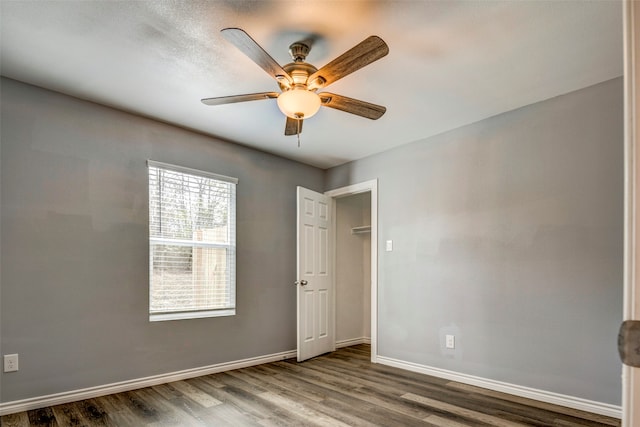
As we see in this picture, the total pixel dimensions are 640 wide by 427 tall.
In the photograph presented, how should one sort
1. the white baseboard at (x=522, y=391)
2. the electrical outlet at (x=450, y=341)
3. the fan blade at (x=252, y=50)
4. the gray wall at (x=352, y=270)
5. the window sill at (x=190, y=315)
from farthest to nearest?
the gray wall at (x=352, y=270) < the electrical outlet at (x=450, y=341) < the window sill at (x=190, y=315) < the white baseboard at (x=522, y=391) < the fan blade at (x=252, y=50)

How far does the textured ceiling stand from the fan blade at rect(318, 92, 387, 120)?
0.28 metres

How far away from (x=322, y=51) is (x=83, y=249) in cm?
247

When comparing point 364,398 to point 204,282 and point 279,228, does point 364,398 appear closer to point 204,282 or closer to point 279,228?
point 204,282

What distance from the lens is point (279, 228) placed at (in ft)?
15.4

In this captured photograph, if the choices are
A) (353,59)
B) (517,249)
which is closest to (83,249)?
(353,59)

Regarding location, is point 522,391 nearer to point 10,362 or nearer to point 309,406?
point 309,406

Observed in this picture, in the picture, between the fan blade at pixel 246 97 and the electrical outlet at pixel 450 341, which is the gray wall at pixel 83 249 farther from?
the electrical outlet at pixel 450 341

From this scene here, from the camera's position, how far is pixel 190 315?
3775 mm

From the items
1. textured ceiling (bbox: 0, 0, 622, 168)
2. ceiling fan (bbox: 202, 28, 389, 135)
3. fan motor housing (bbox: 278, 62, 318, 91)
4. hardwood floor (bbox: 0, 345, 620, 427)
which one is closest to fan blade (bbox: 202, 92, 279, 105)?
ceiling fan (bbox: 202, 28, 389, 135)

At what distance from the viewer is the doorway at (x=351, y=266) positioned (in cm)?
529

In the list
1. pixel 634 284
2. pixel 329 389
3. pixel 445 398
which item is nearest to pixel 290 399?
pixel 329 389

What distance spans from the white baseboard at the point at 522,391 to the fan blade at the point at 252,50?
120 inches

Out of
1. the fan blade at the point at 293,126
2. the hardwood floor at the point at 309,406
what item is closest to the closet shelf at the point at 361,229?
the hardwood floor at the point at 309,406

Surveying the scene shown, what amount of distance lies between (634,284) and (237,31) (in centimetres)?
185
